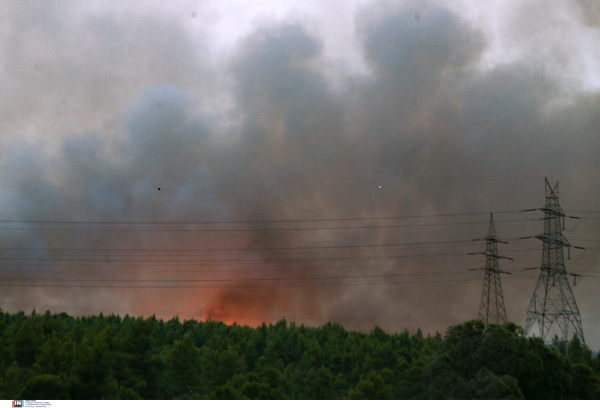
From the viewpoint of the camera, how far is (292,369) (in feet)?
275

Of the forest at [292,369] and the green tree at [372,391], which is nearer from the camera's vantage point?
the forest at [292,369]

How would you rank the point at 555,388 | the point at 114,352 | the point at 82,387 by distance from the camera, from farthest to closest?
the point at 114,352 → the point at 82,387 → the point at 555,388

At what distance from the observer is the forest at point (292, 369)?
43.6 metres

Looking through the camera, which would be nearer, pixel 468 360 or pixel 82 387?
pixel 468 360

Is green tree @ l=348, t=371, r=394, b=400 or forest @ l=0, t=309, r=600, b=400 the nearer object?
forest @ l=0, t=309, r=600, b=400

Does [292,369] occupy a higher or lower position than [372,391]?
higher

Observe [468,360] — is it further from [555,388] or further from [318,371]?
[318,371]

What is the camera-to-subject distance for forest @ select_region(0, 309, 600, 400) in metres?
43.6

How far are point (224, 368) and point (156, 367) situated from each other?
10.8m

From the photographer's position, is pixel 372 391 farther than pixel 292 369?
No

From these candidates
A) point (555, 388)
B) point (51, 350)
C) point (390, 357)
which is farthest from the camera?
point (390, 357)

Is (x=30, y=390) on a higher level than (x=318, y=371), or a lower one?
lower

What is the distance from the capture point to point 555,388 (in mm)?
43875
